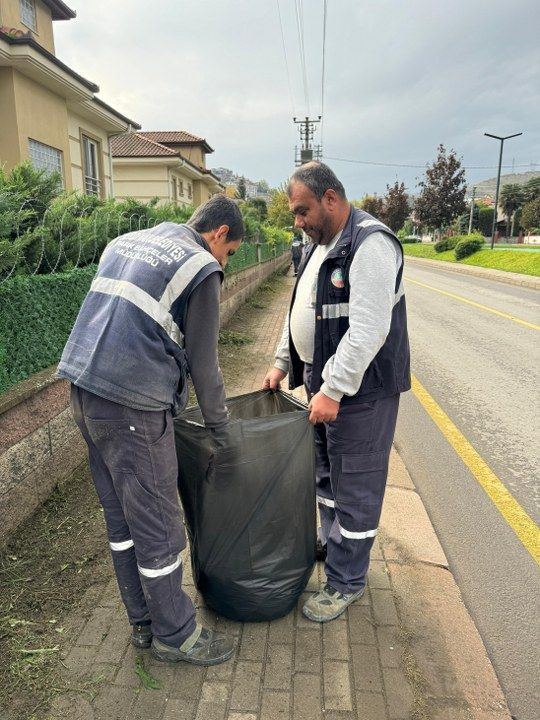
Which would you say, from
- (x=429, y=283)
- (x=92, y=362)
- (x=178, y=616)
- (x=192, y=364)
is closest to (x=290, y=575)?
(x=178, y=616)

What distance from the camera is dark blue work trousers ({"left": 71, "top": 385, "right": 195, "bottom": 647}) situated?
73.1 inches

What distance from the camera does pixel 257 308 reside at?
1270 centimetres

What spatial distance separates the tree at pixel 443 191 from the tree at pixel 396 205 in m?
18.7

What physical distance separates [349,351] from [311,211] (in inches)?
25.4

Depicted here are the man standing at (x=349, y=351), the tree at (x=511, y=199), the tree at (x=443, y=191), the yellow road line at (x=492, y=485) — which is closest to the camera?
the man standing at (x=349, y=351)

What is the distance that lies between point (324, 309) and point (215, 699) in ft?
5.14

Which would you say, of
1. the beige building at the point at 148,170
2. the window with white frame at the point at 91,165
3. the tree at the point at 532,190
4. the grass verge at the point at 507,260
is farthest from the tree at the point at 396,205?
the window with white frame at the point at 91,165

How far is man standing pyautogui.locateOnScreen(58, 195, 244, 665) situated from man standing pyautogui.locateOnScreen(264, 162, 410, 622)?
408mm

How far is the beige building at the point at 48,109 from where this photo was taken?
9.76m

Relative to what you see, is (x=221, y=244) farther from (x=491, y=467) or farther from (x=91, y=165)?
(x=91, y=165)

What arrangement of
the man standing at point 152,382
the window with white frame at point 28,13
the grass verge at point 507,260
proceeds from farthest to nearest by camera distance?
the grass verge at point 507,260 → the window with white frame at point 28,13 → the man standing at point 152,382

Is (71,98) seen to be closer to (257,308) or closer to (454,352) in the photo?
(257,308)

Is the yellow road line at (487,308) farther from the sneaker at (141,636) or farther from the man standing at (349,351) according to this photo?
the sneaker at (141,636)

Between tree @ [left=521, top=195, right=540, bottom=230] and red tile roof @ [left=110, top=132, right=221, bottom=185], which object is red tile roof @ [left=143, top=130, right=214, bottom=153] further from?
tree @ [left=521, top=195, right=540, bottom=230]
